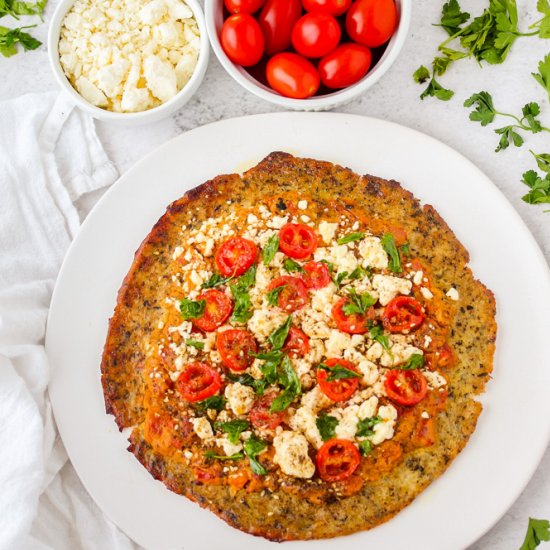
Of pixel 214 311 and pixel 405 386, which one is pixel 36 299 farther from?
pixel 405 386

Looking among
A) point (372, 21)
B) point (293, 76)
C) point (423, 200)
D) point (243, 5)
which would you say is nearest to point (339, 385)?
point (423, 200)

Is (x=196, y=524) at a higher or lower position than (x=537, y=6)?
lower

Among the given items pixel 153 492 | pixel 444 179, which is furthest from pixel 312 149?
pixel 153 492

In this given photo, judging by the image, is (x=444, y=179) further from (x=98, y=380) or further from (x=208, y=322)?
(x=98, y=380)

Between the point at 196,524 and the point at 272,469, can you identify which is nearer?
the point at 272,469

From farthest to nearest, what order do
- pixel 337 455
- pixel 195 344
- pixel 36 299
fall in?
pixel 36 299
pixel 195 344
pixel 337 455

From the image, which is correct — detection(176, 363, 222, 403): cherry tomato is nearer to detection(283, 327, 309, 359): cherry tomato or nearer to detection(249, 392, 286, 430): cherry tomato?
detection(249, 392, 286, 430): cherry tomato
